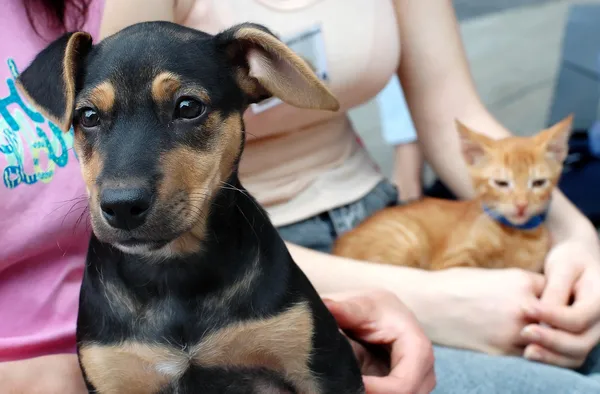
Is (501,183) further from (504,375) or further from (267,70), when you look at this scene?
(267,70)

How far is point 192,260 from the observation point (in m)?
1.09

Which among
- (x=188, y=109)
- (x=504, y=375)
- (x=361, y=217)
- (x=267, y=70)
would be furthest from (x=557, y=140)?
(x=188, y=109)

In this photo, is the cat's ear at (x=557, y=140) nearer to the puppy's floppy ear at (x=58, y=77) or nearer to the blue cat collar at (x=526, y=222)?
the blue cat collar at (x=526, y=222)

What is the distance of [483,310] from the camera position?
1.52 meters

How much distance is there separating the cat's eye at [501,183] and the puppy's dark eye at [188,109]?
3.87ft

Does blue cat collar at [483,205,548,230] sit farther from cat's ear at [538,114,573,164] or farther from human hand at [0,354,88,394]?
human hand at [0,354,88,394]

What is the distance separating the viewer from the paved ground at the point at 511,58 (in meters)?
4.29

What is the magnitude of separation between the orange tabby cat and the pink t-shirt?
80 centimetres

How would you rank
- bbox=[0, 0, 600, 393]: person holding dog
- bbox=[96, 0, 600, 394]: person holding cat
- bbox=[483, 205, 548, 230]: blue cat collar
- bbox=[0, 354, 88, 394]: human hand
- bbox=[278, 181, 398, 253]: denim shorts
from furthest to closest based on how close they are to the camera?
bbox=[483, 205, 548, 230]: blue cat collar, bbox=[278, 181, 398, 253]: denim shorts, bbox=[96, 0, 600, 394]: person holding cat, bbox=[0, 0, 600, 393]: person holding dog, bbox=[0, 354, 88, 394]: human hand

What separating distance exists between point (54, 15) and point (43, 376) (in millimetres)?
614

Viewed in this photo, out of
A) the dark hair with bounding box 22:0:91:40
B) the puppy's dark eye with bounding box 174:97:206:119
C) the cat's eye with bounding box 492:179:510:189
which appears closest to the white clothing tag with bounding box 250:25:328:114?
the dark hair with bounding box 22:0:91:40

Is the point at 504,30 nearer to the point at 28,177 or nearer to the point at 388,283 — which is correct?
the point at 388,283

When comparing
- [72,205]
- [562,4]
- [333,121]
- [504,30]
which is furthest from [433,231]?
[562,4]

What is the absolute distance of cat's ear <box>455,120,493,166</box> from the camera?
1877 millimetres
